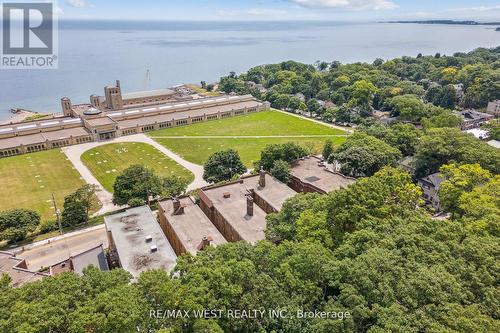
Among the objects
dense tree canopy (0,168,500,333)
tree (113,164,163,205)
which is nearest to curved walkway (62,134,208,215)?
tree (113,164,163,205)

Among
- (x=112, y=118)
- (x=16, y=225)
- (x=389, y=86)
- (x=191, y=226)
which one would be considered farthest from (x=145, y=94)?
(x=191, y=226)

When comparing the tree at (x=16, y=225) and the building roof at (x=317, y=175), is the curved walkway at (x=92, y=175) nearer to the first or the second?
the tree at (x=16, y=225)

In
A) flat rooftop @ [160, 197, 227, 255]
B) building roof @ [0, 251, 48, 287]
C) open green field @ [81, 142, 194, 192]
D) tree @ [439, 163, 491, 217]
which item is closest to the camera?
building roof @ [0, 251, 48, 287]

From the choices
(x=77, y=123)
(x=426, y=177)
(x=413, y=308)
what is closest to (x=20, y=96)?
(x=77, y=123)

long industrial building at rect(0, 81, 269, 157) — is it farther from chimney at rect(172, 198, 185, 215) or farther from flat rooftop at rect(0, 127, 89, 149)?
chimney at rect(172, 198, 185, 215)

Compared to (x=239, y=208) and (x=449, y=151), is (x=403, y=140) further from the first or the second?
(x=239, y=208)

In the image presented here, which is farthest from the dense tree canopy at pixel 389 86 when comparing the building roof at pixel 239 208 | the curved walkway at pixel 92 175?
the building roof at pixel 239 208
